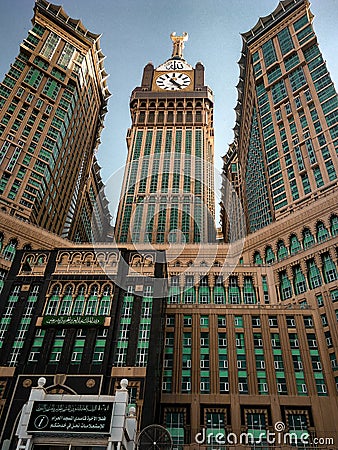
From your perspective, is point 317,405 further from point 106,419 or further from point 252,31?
point 252,31

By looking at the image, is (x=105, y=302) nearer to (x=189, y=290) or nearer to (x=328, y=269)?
(x=189, y=290)

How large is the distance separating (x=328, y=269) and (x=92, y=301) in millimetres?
38280

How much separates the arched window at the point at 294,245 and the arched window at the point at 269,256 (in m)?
3.91

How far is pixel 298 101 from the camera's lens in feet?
310

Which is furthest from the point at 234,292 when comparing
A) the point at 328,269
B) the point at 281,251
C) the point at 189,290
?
the point at 328,269

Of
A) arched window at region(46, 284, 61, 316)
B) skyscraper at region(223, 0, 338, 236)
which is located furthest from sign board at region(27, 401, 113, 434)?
skyscraper at region(223, 0, 338, 236)

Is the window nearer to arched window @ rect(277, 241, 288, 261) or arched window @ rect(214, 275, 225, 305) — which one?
arched window @ rect(214, 275, 225, 305)

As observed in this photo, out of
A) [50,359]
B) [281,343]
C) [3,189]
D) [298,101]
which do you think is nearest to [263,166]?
[298,101]

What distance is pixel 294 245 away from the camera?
74.3 meters

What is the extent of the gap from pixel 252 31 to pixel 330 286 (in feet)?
262

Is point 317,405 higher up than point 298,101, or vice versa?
point 298,101

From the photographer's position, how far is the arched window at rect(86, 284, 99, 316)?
169ft

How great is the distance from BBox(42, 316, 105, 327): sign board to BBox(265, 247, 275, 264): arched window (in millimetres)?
37951

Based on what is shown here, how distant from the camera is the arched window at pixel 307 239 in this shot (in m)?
71.7
